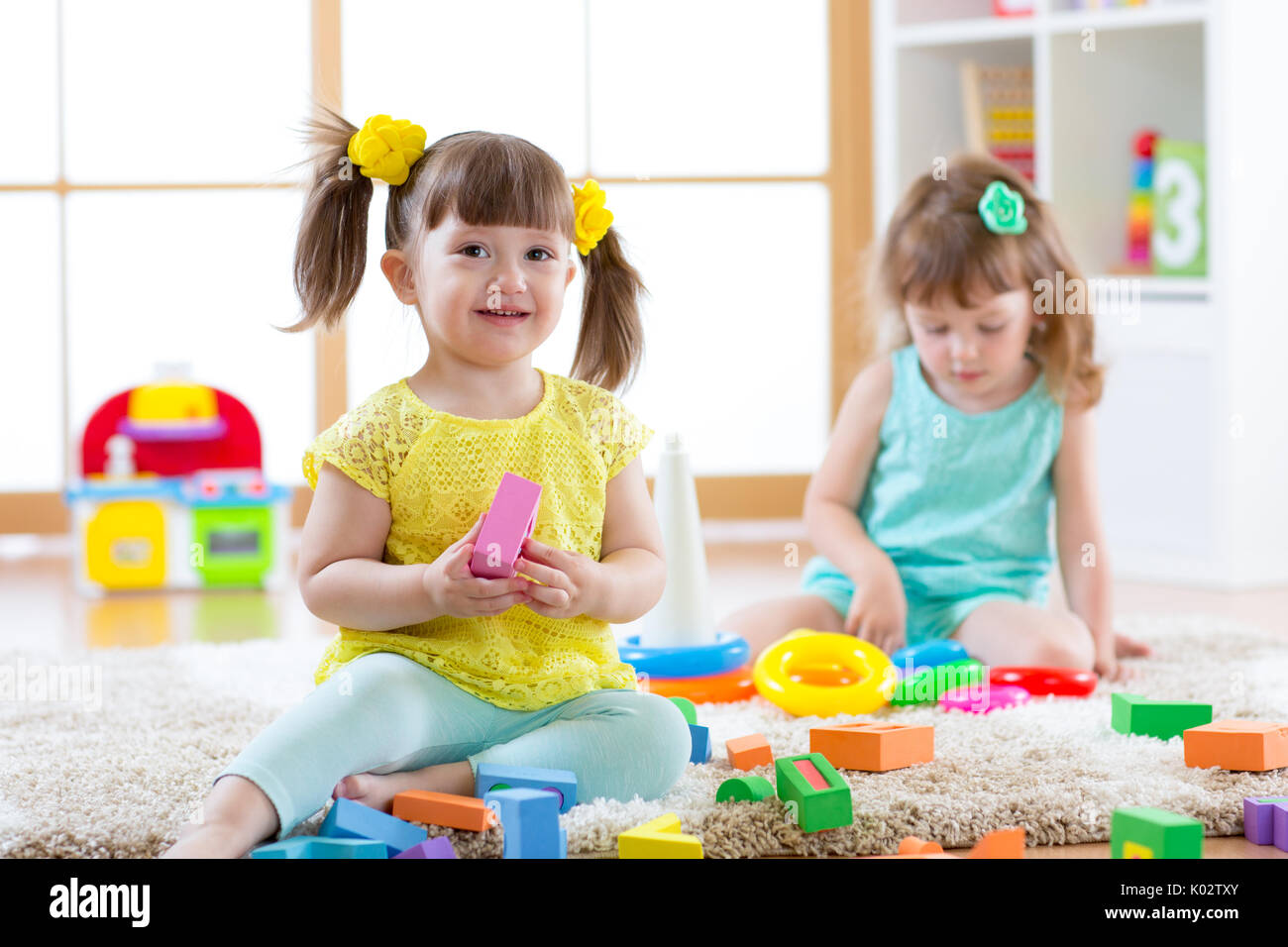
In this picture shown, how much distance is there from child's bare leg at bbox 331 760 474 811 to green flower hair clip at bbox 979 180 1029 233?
84cm

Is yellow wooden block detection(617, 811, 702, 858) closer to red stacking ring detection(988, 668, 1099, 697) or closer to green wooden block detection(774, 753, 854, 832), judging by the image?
green wooden block detection(774, 753, 854, 832)

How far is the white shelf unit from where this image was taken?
6.95 ft

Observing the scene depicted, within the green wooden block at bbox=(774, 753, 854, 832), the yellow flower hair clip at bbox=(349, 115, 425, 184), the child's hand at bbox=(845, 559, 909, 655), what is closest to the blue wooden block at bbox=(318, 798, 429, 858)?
the green wooden block at bbox=(774, 753, 854, 832)

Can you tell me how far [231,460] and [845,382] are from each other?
1.08 metres

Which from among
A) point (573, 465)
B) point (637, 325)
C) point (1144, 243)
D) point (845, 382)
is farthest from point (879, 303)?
point (845, 382)

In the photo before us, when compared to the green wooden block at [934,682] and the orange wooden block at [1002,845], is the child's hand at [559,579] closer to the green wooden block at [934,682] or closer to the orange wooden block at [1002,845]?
the orange wooden block at [1002,845]

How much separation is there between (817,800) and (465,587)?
0.87ft

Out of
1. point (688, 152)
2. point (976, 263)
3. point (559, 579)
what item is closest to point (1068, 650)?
point (976, 263)

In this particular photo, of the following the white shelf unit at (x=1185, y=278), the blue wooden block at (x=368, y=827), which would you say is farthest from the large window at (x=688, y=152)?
the blue wooden block at (x=368, y=827)

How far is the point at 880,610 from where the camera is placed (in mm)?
1540

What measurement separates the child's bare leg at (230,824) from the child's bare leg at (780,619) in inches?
28.5

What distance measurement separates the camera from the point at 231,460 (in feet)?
7.77

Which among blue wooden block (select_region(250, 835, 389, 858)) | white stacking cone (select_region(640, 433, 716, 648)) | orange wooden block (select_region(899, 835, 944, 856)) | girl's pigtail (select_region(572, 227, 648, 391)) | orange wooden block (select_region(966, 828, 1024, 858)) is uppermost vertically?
girl's pigtail (select_region(572, 227, 648, 391))

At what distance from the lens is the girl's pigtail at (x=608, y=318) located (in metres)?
1.21
